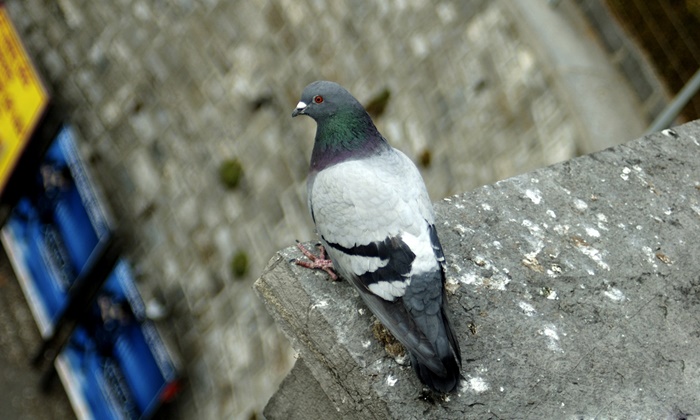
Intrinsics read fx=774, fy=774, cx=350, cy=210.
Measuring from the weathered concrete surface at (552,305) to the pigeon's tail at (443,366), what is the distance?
0.06m

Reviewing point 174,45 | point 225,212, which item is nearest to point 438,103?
point 225,212

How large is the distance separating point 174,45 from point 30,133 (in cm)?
201

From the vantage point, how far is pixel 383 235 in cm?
298

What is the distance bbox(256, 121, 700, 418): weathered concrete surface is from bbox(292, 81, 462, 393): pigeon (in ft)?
0.39

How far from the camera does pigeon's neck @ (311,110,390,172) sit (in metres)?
3.37

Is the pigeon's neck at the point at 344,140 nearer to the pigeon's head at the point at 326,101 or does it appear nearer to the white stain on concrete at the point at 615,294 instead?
the pigeon's head at the point at 326,101

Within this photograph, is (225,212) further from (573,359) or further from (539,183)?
(573,359)

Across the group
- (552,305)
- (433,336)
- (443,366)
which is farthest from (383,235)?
(552,305)

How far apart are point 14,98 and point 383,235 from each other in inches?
312

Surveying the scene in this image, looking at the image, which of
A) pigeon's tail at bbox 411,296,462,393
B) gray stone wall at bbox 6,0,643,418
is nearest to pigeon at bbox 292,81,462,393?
pigeon's tail at bbox 411,296,462,393

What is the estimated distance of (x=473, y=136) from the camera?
6273 mm

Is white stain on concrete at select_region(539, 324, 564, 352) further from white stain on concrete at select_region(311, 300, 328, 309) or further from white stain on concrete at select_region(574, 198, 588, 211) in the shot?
white stain on concrete at select_region(311, 300, 328, 309)

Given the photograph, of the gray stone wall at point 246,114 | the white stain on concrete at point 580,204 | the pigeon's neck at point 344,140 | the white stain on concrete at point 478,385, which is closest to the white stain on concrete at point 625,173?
the white stain on concrete at point 580,204

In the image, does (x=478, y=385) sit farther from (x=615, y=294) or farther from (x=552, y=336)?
(x=615, y=294)
